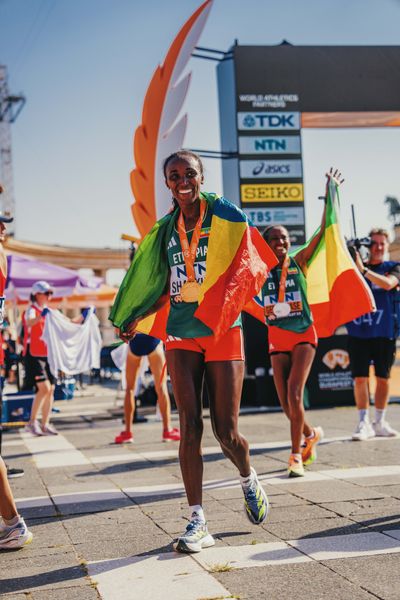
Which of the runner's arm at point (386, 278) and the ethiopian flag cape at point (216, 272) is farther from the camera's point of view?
the runner's arm at point (386, 278)

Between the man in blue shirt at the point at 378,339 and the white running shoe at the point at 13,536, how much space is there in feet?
14.7

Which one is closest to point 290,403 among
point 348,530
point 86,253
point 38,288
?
point 348,530

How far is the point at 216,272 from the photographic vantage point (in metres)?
4.07

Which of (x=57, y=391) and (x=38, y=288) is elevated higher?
(x=38, y=288)

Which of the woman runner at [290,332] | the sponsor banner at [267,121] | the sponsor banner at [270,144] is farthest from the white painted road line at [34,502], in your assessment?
the sponsor banner at [267,121]

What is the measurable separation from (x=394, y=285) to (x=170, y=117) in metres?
3.24

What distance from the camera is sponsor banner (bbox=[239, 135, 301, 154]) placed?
504 inches

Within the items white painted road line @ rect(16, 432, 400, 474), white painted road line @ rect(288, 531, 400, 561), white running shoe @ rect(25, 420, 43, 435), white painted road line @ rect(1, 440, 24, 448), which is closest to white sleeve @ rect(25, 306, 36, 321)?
white running shoe @ rect(25, 420, 43, 435)

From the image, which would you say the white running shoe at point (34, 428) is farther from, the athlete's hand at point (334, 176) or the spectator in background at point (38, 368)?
the athlete's hand at point (334, 176)

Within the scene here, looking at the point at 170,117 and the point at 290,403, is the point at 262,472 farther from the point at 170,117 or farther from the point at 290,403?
the point at 170,117

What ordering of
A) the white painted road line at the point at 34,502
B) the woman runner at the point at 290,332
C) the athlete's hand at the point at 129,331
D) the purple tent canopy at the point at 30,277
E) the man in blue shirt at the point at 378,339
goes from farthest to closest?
the purple tent canopy at the point at 30,277 < the man in blue shirt at the point at 378,339 < the woman runner at the point at 290,332 < the white painted road line at the point at 34,502 < the athlete's hand at the point at 129,331

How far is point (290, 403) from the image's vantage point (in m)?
6.23

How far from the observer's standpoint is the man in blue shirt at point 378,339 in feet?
26.5

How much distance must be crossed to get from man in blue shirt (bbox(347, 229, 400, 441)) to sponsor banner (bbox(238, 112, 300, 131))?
5.05m
